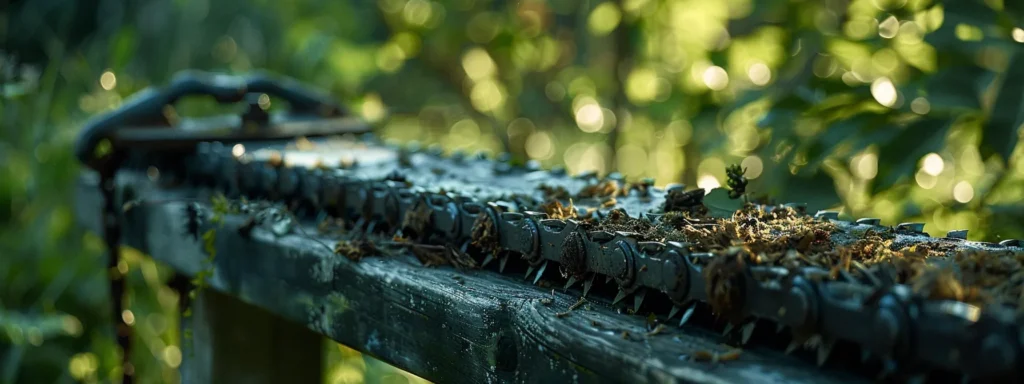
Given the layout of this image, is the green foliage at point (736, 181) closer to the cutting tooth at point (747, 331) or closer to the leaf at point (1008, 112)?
the cutting tooth at point (747, 331)

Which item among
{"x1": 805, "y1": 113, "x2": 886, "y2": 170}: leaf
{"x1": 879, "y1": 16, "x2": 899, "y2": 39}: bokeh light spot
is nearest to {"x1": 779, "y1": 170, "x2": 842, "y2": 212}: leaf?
{"x1": 805, "y1": 113, "x2": 886, "y2": 170}: leaf

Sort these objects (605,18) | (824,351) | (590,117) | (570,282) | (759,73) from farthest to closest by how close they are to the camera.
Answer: (590,117) < (605,18) < (759,73) < (570,282) < (824,351)

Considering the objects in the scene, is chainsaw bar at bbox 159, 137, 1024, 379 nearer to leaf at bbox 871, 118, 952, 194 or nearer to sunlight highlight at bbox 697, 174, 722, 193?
sunlight highlight at bbox 697, 174, 722, 193

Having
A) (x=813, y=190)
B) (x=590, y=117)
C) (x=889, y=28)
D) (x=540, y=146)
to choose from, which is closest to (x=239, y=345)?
(x=813, y=190)

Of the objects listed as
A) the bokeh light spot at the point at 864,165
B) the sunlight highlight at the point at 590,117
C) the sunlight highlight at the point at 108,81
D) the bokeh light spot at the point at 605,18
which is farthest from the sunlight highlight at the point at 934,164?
the sunlight highlight at the point at 108,81

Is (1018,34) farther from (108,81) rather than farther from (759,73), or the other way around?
(108,81)

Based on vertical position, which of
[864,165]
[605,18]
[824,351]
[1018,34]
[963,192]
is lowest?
[824,351]
